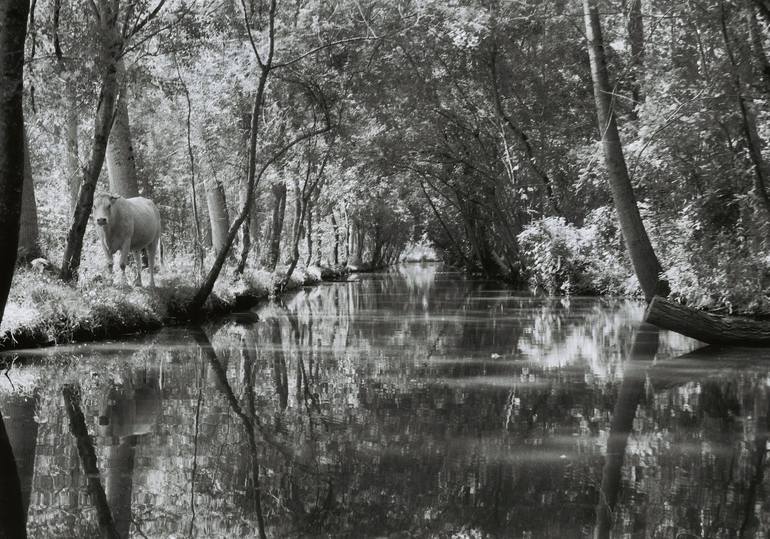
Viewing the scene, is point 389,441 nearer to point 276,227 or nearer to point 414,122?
point 276,227

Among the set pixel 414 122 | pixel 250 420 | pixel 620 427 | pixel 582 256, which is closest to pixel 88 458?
pixel 250 420

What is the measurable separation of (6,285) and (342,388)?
3295 millimetres

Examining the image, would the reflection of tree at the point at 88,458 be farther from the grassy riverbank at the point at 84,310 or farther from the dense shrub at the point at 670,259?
the dense shrub at the point at 670,259

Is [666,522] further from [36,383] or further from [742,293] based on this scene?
[742,293]

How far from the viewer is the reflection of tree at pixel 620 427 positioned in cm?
422

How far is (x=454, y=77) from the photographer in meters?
27.2

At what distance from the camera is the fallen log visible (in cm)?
1147

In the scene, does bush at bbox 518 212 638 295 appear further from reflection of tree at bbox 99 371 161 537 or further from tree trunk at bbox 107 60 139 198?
reflection of tree at bbox 99 371 161 537

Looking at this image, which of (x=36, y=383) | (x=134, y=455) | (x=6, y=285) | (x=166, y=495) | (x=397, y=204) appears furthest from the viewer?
(x=397, y=204)

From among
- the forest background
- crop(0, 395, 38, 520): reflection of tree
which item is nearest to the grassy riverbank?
the forest background

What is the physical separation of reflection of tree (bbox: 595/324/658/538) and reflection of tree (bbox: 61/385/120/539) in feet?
8.14

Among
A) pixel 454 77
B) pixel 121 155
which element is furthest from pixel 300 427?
pixel 454 77

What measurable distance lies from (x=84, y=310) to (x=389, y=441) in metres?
7.43

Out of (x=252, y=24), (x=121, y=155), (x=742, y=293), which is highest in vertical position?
(x=252, y=24)
